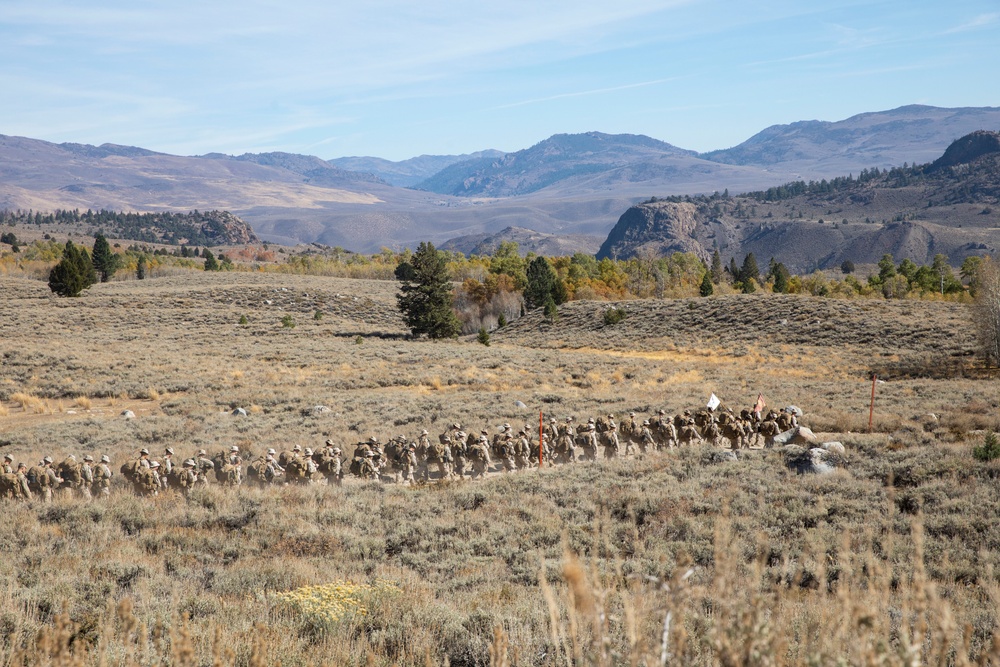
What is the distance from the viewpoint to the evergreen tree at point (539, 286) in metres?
74.6

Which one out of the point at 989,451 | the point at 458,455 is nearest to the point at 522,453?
the point at 458,455

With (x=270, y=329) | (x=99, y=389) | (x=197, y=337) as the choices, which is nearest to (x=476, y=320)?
(x=270, y=329)

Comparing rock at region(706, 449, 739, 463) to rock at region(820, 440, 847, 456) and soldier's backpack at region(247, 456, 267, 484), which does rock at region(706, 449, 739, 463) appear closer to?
rock at region(820, 440, 847, 456)

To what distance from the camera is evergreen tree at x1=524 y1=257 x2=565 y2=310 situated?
245 feet

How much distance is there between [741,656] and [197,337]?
48974 millimetres

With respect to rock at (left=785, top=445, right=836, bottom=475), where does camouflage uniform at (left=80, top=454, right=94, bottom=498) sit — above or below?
below

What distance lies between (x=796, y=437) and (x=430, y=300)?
126 feet

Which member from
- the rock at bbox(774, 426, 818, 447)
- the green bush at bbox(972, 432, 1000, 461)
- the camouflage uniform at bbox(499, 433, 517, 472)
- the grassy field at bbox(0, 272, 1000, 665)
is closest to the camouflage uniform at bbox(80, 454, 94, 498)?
the grassy field at bbox(0, 272, 1000, 665)

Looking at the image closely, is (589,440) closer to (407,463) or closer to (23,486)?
(407,463)

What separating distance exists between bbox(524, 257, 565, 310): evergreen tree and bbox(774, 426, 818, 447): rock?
53.5 meters

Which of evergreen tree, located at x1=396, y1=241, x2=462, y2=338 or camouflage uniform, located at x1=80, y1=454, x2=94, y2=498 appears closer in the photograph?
camouflage uniform, located at x1=80, y1=454, x2=94, y2=498

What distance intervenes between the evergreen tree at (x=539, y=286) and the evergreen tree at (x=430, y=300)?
20.1 metres

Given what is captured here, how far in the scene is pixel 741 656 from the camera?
3.49 m

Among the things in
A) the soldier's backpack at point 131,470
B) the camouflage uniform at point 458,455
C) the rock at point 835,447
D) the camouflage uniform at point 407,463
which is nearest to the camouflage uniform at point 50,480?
the soldier's backpack at point 131,470
